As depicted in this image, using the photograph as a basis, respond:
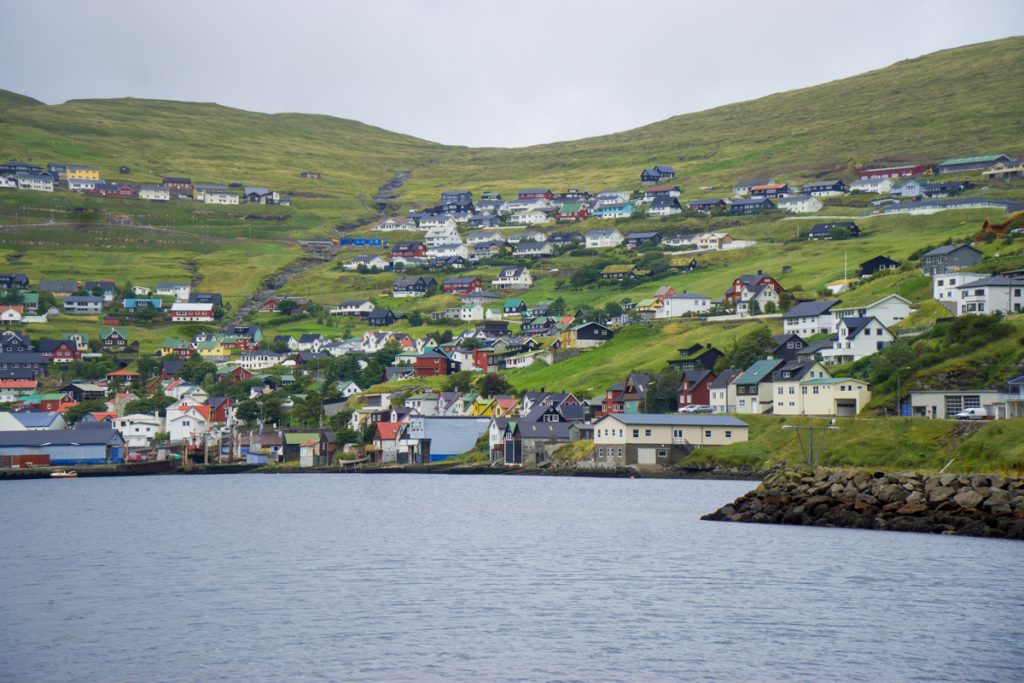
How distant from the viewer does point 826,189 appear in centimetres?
18162

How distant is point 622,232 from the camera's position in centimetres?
18088

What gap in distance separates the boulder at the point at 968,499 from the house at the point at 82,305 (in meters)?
126

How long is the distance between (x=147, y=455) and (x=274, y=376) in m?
21.7

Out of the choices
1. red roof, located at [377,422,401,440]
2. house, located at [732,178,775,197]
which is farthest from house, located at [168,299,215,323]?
house, located at [732,178,775,197]

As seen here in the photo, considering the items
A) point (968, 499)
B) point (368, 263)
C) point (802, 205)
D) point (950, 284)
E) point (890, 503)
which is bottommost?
point (890, 503)

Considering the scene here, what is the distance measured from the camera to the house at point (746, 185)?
630 ft

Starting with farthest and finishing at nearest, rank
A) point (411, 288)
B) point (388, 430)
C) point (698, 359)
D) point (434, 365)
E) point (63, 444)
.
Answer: point (411, 288), point (434, 365), point (63, 444), point (388, 430), point (698, 359)

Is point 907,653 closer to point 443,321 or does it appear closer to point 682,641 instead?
point 682,641

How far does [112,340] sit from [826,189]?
99.6 m

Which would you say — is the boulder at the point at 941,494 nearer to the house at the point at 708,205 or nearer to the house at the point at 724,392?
the house at the point at 724,392

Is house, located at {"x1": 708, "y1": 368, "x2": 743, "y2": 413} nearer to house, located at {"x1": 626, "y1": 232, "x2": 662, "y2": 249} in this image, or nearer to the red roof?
the red roof

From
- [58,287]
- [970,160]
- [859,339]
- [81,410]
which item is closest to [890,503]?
[859,339]

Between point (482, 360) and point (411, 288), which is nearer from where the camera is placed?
point (482, 360)

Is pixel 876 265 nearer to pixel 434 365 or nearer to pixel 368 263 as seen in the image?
pixel 434 365
